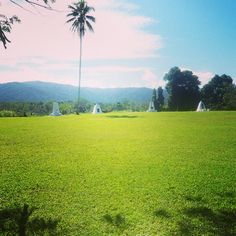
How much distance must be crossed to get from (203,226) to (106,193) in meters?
3.17

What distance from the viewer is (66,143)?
19891 millimetres

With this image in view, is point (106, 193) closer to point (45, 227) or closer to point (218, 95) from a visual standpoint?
point (45, 227)

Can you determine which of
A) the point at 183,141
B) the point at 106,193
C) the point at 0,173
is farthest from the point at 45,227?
the point at 183,141

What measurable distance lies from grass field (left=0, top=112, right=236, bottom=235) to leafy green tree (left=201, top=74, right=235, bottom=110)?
65.8m

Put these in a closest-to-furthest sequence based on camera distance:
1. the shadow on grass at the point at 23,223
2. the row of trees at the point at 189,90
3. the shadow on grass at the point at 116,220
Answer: the shadow on grass at the point at 23,223 < the shadow on grass at the point at 116,220 < the row of trees at the point at 189,90

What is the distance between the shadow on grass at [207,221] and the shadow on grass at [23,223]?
9.16 feet

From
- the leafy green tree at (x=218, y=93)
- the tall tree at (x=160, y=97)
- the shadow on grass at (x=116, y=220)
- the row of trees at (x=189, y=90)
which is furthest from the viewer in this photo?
the tall tree at (x=160, y=97)

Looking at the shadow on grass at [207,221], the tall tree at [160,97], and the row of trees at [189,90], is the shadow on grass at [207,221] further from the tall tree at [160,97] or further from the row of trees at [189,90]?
the tall tree at [160,97]

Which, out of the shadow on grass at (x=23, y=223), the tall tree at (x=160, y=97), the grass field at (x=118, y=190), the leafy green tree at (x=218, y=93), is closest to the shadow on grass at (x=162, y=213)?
the grass field at (x=118, y=190)

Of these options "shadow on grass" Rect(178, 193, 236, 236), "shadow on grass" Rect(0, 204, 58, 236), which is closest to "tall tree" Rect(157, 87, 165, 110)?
"shadow on grass" Rect(178, 193, 236, 236)

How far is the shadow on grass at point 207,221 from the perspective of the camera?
7.07 m

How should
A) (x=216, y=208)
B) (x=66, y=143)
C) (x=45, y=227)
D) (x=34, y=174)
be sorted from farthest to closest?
(x=66, y=143) → (x=34, y=174) → (x=216, y=208) → (x=45, y=227)

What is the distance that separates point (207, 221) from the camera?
762cm

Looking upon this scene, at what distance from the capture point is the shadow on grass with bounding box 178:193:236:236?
707 centimetres
